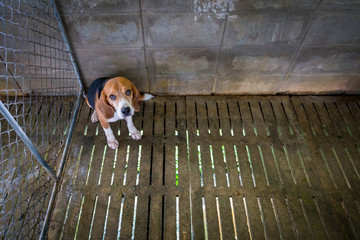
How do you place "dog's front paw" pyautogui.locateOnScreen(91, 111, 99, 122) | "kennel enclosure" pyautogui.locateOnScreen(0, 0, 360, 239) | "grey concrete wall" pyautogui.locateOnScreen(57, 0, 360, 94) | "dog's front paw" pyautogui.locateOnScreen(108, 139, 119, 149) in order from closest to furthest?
1. "kennel enclosure" pyautogui.locateOnScreen(0, 0, 360, 239)
2. "grey concrete wall" pyautogui.locateOnScreen(57, 0, 360, 94)
3. "dog's front paw" pyautogui.locateOnScreen(108, 139, 119, 149)
4. "dog's front paw" pyautogui.locateOnScreen(91, 111, 99, 122)

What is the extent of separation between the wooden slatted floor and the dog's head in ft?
2.60

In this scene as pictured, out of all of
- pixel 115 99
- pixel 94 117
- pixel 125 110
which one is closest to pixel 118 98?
pixel 115 99

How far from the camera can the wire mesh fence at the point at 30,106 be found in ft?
7.66

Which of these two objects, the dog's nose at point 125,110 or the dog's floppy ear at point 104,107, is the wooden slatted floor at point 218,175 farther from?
the dog's nose at point 125,110

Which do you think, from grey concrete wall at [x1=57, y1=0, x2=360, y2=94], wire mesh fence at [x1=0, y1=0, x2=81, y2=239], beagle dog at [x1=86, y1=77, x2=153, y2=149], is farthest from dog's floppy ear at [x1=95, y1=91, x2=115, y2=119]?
grey concrete wall at [x1=57, y1=0, x2=360, y2=94]

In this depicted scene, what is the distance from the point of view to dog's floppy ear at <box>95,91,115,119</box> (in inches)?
92.8

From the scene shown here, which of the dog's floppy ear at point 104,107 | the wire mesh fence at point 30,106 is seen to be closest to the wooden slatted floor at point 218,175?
the wire mesh fence at point 30,106

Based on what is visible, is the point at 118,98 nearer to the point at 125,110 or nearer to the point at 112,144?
the point at 125,110

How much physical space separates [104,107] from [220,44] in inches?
70.0

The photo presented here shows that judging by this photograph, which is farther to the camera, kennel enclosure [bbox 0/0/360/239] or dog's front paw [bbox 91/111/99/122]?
dog's front paw [bbox 91/111/99/122]

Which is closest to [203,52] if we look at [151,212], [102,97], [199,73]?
[199,73]

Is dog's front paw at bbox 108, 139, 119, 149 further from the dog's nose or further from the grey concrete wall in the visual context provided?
the grey concrete wall

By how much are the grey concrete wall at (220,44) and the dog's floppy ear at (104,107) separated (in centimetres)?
91

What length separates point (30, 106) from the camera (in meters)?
2.54
